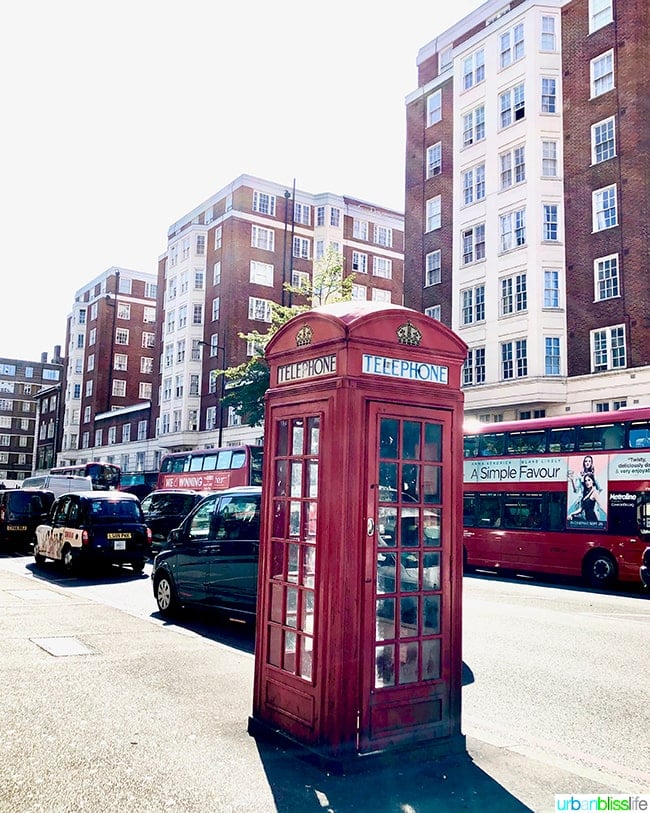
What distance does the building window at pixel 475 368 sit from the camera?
32.4 m

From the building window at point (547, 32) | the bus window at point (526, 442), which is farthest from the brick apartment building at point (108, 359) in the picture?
the bus window at point (526, 442)

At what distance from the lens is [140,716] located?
18.6ft

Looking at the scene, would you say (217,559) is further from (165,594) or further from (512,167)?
(512,167)

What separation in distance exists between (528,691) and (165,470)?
2793 centimetres

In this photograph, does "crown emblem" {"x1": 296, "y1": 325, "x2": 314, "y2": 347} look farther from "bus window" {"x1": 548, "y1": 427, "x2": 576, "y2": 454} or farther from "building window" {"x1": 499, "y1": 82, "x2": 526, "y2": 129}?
"building window" {"x1": 499, "y1": 82, "x2": 526, "y2": 129}

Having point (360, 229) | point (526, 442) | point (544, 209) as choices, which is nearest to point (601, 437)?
point (526, 442)

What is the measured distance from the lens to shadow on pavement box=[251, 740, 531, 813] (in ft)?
13.5

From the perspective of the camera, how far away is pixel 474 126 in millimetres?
34406

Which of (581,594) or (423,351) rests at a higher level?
(423,351)

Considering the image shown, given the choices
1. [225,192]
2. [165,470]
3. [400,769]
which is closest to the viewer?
[400,769]

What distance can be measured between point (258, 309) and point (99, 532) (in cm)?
3683

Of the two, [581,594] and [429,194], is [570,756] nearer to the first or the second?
[581,594]

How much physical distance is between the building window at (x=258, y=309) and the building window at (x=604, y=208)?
26.3 metres

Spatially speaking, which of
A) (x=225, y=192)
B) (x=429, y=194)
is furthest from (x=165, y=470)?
(x=225, y=192)
